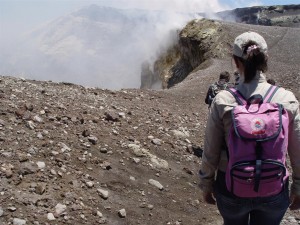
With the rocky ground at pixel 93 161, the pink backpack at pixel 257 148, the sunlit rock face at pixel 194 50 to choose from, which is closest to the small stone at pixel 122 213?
the rocky ground at pixel 93 161

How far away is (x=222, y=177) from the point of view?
3.50m

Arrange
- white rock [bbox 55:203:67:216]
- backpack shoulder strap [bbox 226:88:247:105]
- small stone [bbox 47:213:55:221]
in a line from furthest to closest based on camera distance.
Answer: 1. white rock [bbox 55:203:67:216]
2. small stone [bbox 47:213:55:221]
3. backpack shoulder strap [bbox 226:88:247:105]

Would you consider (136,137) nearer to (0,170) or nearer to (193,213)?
(193,213)

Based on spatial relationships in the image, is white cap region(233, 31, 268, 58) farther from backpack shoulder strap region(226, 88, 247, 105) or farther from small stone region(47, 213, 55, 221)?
small stone region(47, 213, 55, 221)

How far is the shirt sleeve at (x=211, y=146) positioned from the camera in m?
3.43

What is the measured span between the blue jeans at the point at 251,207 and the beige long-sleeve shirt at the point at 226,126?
13 cm

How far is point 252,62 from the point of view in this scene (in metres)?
3.40

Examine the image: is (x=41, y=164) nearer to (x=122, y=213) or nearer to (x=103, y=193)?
(x=103, y=193)

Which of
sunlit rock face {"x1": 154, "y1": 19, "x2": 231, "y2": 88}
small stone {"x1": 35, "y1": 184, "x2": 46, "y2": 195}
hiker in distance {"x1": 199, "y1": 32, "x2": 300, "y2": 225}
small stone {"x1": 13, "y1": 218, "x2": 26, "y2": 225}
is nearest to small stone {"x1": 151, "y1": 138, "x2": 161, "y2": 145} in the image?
small stone {"x1": 35, "y1": 184, "x2": 46, "y2": 195}

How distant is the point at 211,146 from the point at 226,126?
23cm

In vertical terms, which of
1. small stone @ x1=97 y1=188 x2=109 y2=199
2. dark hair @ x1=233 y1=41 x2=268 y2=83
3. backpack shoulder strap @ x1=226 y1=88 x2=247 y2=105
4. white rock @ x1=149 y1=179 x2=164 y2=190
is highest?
dark hair @ x1=233 y1=41 x2=268 y2=83

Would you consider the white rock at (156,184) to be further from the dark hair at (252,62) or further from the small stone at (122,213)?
the dark hair at (252,62)

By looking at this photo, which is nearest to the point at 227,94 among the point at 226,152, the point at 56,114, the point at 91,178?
the point at 226,152

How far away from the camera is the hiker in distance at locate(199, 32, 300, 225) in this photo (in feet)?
10.4
